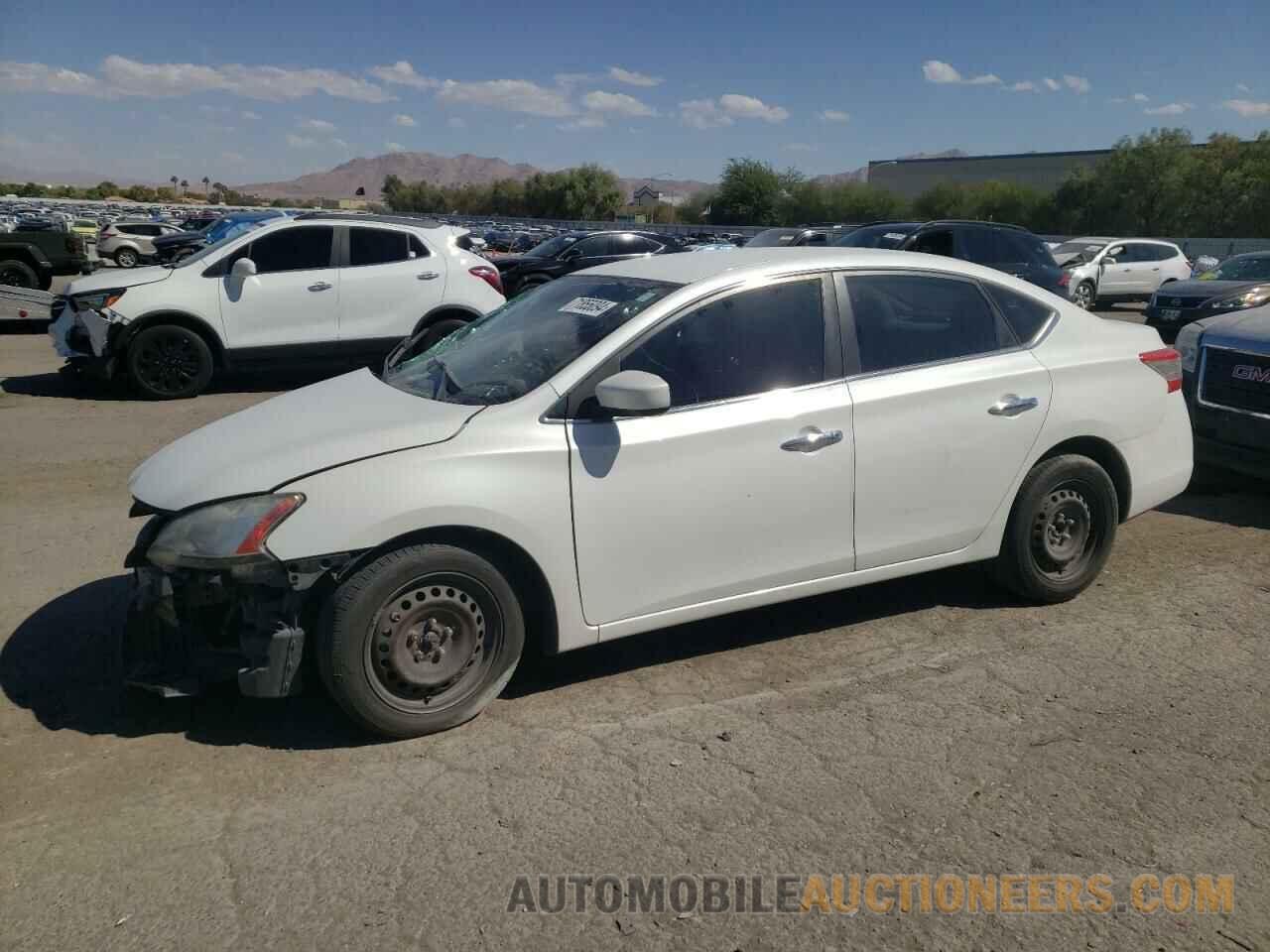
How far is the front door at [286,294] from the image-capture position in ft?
33.6

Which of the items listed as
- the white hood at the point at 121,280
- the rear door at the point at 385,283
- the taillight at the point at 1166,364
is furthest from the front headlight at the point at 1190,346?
the white hood at the point at 121,280

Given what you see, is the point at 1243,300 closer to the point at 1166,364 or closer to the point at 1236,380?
the point at 1236,380

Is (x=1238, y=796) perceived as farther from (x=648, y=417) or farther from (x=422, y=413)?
(x=422, y=413)

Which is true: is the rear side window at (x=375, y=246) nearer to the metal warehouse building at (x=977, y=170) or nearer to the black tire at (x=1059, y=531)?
the black tire at (x=1059, y=531)

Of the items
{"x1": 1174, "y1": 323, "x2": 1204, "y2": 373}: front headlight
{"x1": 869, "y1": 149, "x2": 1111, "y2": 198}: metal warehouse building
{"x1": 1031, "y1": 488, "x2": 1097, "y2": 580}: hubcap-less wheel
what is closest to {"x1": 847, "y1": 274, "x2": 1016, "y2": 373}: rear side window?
{"x1": 1031, "y1": 488, "x2": 1097, "y2": 580}: hubcap-less wheel

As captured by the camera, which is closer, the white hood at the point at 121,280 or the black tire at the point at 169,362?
the white hood at the point at 121,280

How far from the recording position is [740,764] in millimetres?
3561

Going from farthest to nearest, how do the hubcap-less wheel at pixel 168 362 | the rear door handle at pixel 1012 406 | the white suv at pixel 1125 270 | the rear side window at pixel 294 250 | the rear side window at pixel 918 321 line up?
the white suv at pixel 1125 270
the rear side window at pixel 294 250
the hubcap-less wheel at pixel 168 362
the rear door handle at pixel 1012 406
the rear side window at pixel 918 321

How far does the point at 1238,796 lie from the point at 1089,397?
6.75ft

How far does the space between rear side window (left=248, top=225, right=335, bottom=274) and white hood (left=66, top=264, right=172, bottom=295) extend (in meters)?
0.90

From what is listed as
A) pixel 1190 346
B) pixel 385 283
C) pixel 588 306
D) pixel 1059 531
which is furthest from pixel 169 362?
pixel 1190 346

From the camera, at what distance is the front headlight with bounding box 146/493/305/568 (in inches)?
135

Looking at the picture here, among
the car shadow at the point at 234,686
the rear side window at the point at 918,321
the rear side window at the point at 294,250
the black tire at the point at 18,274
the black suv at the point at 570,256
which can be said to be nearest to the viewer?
the car shadow at the point at 234,686

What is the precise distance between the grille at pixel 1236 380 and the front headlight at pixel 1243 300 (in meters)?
8.00
